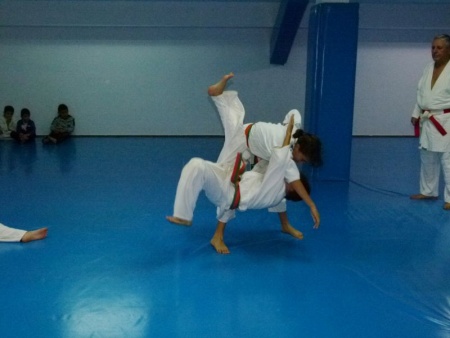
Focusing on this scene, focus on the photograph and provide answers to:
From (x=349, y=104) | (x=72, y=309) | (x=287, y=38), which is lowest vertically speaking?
(x=72, y=309)

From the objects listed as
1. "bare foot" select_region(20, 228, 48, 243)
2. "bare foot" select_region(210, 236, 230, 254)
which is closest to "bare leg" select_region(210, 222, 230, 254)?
"bare foot" select_region(210, 236, 230, 254)

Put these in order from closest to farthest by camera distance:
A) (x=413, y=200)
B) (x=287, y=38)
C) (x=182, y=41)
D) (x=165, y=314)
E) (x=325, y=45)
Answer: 1. (x=165, y=314)
2. (x=413, y=200)
3. (x=325, y=45)
4. (x=287, y=38)
5. (x=182, y=41)

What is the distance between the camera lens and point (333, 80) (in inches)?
212

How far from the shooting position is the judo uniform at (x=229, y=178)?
3.05m

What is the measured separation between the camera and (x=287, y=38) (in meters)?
8.66

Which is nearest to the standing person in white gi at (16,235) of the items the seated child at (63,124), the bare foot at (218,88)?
the bare foot at (218,88)

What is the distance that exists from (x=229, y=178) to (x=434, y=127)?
7.58 ft

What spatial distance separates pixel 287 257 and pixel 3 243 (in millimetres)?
1994

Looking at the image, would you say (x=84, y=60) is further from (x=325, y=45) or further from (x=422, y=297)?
(x=422, y=297)

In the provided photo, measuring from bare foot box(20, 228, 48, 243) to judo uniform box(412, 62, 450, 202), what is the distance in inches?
136

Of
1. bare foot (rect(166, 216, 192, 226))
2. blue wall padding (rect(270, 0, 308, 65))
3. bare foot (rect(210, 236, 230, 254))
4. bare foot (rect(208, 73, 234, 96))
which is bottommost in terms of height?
bare foot (rect(210, 236, 230, 254))

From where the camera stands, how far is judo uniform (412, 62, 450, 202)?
4430mm

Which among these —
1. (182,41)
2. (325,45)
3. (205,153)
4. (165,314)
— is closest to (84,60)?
(182,41)

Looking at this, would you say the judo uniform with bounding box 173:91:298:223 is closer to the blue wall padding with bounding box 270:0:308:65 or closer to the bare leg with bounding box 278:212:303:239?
the bare leg with bounding box 278:212:303:239
